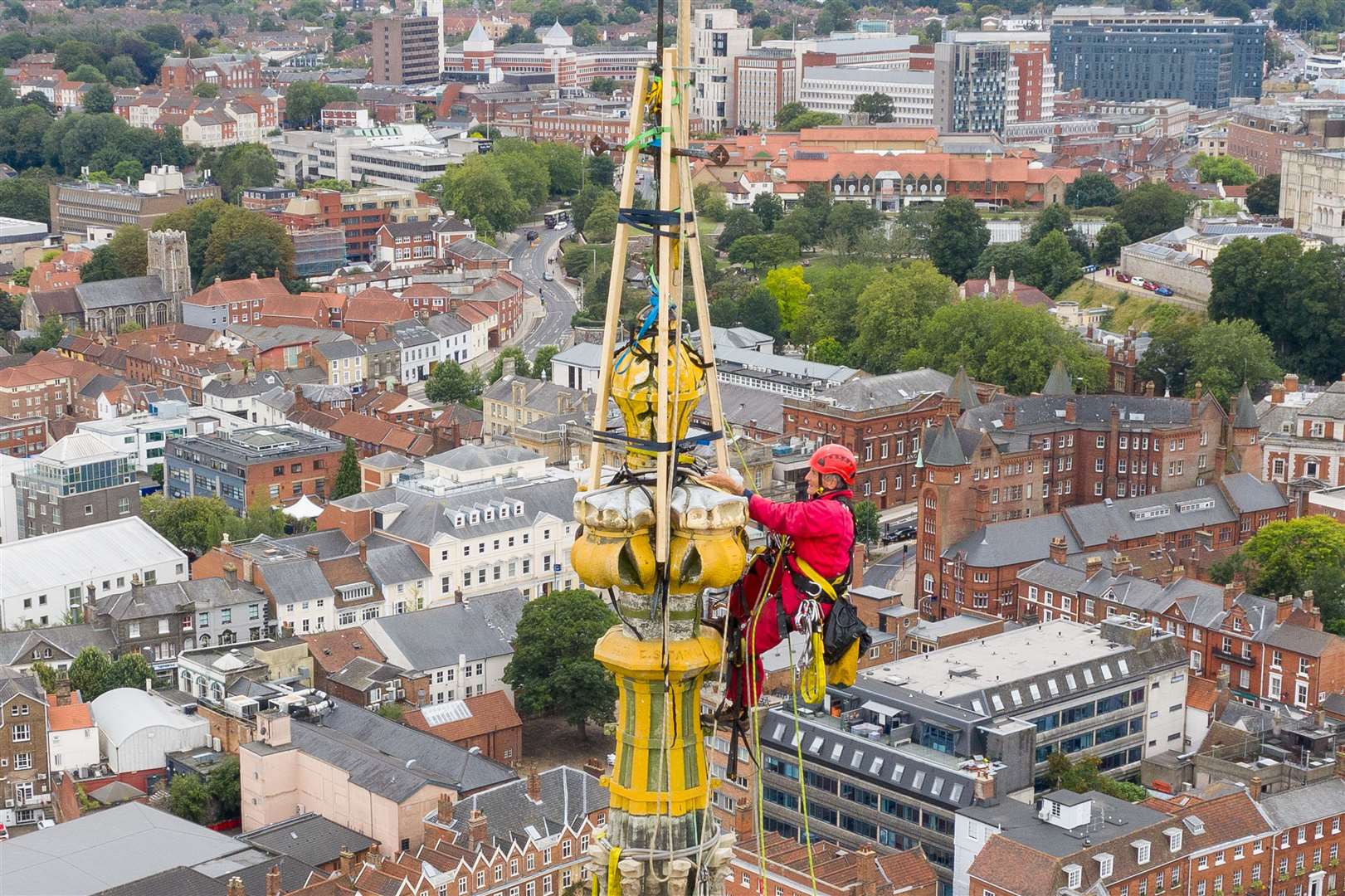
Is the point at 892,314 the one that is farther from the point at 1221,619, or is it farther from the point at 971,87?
the point at 971,87

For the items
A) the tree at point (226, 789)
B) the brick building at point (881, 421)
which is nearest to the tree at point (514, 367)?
the brick building at point (881, 421)

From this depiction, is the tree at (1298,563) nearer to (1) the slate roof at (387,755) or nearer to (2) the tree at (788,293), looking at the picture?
(1) the slate roof at (387,755)

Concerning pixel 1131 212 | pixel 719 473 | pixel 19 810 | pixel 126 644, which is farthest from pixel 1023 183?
pixel 719 473

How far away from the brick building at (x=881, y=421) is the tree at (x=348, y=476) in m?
16.2

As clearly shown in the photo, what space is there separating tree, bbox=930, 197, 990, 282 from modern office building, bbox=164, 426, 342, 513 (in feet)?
139

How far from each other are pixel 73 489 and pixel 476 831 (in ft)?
121

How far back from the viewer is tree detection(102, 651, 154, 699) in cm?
6278

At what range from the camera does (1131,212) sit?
403ft

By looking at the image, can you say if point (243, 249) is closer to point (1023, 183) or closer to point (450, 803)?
point (1023, 183)

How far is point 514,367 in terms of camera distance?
10212 cm

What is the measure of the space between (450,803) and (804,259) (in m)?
78.5

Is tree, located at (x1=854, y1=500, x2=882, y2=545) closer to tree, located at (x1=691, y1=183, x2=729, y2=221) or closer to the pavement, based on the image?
the pavement

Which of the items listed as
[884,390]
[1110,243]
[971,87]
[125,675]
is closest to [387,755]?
[125,675]

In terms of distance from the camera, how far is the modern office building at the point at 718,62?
7392 inches
